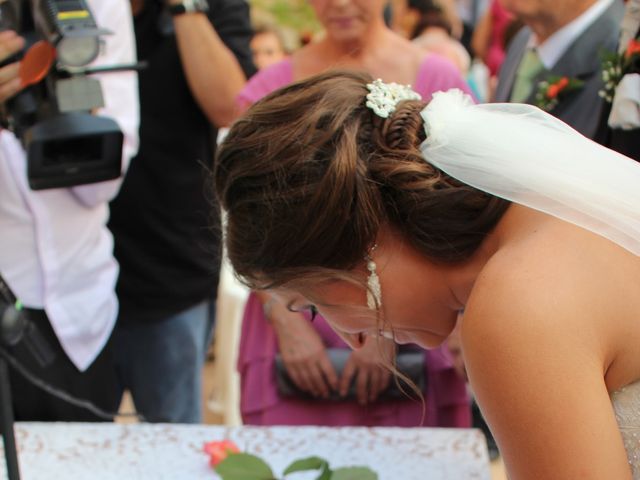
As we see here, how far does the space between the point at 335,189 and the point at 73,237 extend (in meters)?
0.89

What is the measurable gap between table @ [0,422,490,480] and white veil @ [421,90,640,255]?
0.55 m

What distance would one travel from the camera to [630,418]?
41.4 inches

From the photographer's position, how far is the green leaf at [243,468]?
1356mm

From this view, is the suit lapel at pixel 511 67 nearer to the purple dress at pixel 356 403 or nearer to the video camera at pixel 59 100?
Answer: the purple dress at pixel 356 403

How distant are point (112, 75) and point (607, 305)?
1.19 meters

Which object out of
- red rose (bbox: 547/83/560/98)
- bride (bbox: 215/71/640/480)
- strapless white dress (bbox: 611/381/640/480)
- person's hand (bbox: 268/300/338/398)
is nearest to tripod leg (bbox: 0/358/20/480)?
bride (bbox: 215/71/640/480)

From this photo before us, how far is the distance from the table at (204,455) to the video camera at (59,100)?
46 cm

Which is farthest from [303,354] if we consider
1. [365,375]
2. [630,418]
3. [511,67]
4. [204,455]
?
[511,67]

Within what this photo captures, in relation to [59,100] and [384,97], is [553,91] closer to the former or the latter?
[384,97]

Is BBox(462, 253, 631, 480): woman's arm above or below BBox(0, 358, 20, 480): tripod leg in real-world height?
above

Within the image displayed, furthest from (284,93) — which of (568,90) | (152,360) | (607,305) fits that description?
(152,360)

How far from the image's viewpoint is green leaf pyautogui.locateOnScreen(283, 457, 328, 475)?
136cm

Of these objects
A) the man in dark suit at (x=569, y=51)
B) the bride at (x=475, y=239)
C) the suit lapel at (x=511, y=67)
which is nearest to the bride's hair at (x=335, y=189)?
the bride at (x=475, y=239)

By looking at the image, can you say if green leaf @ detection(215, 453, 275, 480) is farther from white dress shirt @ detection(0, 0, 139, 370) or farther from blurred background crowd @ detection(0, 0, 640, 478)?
white dress shirt @ detection(0, 0, 139, 370)
